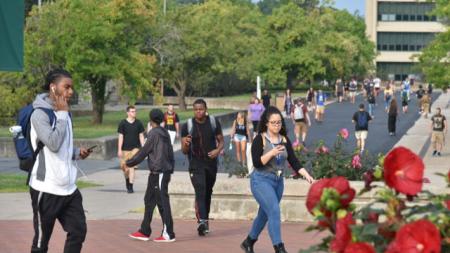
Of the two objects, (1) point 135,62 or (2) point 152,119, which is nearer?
(2) point 152,119

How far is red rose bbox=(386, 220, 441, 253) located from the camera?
3.86m

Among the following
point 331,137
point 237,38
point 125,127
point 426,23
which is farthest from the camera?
point 426,23

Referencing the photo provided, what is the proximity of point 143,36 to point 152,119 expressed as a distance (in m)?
29.7

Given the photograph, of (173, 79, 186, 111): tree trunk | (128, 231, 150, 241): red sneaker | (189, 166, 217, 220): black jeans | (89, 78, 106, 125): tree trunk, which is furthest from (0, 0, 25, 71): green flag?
(173, 79, 186, 111): tree trunk

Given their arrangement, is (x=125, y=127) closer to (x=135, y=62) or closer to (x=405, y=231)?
(x=405, y=231)

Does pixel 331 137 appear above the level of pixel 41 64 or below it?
below

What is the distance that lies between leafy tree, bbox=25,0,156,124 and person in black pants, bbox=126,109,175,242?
A: 959 inches

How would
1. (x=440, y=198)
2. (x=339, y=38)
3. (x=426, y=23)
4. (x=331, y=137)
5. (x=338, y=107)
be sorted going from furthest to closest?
(x=426, y=23)
(x=339, y=38)
(x=338, y=107)
(x=331, y=137)
(x=440, y=198)

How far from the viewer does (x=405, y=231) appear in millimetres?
3877

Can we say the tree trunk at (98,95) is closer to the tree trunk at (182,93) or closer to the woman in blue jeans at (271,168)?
the tree trunk at (182,93)

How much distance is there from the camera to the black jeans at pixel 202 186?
523 inches

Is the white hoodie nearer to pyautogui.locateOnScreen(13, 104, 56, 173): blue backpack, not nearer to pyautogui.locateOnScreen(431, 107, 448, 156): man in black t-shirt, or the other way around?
pyautogui.locateOnScreen(13, 104, 56, 173): blue backpack

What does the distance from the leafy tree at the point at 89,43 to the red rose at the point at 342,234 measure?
109ft

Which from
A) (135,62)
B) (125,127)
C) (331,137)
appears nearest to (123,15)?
(135,62)
